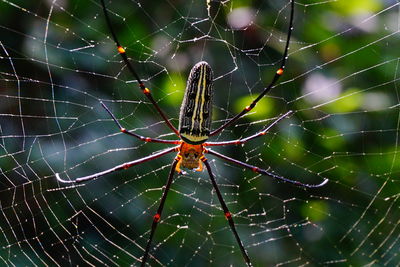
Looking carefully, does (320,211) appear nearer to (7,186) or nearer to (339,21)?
(339,21)

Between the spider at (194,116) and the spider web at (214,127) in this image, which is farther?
the spider web at (214,127)

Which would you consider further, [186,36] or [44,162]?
[186,36]

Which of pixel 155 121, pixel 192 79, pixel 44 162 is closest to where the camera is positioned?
pixel 192 79

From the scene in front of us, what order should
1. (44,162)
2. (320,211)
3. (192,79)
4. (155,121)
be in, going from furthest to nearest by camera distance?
(320,211), (155,121), (44,162), (192,79)

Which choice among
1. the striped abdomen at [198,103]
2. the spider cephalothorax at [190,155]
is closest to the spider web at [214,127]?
the spider cephalothorax at [190,155]

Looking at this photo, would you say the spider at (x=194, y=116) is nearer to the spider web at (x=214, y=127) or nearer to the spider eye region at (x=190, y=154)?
the spider eye region at (x=190, y=154)

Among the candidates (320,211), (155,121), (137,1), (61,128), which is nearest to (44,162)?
(61,128)
